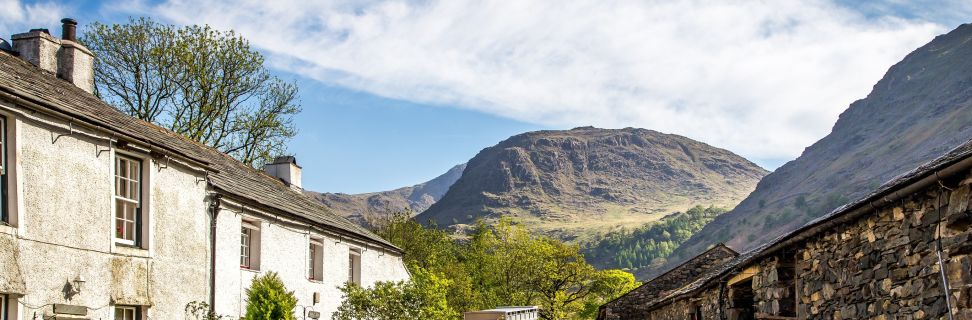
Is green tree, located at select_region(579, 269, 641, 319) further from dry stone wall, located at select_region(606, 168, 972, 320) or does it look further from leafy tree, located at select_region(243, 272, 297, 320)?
dry stone wall, located at select_region(606, 168, 972, 320)

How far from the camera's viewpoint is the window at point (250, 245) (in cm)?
2020

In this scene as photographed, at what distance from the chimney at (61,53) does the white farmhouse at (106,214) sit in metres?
0.02

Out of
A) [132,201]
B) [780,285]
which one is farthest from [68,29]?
[780,285]

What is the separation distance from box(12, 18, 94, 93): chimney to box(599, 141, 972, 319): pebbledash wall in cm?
1341

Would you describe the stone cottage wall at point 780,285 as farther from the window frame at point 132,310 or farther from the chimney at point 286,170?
the chimney at point 286,170

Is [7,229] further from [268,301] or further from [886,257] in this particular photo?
[886,257]

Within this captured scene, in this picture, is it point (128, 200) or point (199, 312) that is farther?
point (199, 312)

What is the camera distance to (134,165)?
15.8 metres

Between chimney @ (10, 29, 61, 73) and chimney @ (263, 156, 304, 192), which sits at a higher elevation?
chimney @ (10, 29, 61, 73)

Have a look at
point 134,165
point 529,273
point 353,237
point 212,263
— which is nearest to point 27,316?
point 134,165

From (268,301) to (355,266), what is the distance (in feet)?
29.2

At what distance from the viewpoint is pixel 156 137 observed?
1845cm

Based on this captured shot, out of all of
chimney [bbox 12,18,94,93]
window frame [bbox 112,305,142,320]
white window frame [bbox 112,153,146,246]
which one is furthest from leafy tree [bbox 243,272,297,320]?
chimney [bbox 12,18,94,93]

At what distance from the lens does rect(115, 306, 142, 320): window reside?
15156 millimetres
